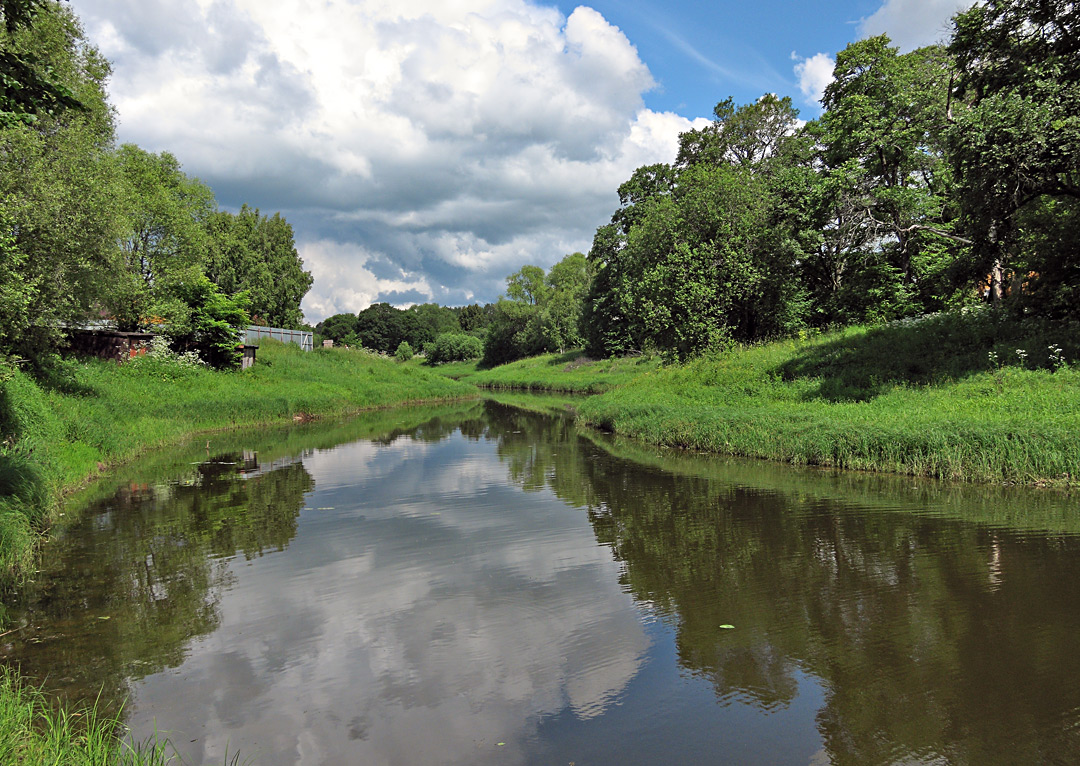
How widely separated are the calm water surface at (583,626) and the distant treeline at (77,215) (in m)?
6.67

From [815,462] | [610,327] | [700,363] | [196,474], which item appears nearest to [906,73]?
[700,363]

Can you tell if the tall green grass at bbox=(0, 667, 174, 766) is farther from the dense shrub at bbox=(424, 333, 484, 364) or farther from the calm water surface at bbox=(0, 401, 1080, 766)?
the dense shrub at bbox=(424, 333, 484, 364)

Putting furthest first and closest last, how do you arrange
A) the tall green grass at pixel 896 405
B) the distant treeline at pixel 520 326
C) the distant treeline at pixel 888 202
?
the distant treeline at pixel 520 326 → the distant treeline at pixel 888 202 → the tall green grass at pixel 896 405

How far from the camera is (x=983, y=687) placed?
19.9 ft

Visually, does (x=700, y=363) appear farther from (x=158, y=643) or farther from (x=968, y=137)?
(x=158, y=643)

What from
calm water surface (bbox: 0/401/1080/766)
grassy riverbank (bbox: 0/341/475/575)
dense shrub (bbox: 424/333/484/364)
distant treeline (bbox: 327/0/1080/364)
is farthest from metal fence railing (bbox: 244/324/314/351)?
dense shrub (bbox: 424/333/484/364)

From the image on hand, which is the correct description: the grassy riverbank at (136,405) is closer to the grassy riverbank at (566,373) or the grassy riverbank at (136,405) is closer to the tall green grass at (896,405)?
the grassy riverbank at (566,373)

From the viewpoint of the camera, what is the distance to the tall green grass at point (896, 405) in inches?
553

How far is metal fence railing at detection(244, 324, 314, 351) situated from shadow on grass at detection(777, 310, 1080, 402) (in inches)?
1348

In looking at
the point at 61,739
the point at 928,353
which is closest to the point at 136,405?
the point at 61,739

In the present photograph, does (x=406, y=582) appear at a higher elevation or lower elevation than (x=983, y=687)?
lower

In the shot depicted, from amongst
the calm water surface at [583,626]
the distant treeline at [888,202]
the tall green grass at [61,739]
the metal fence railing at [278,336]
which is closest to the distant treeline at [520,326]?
the metal fence railing at [278,336]

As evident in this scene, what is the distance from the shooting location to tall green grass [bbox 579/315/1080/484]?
14.1m

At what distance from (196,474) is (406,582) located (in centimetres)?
1171
